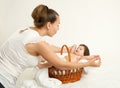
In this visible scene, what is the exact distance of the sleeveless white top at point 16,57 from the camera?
1.77m

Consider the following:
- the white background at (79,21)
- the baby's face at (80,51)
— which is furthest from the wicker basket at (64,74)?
the white background at (79,21)

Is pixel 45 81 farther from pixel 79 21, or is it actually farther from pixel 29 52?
pixel 79 21

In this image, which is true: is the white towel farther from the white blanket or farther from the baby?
the baby

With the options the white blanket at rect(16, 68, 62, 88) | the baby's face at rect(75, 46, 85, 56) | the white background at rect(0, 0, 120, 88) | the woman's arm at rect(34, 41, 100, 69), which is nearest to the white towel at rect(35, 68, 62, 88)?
the white blanket at rect(16, 68, 62, 88)

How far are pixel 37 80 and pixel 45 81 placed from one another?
0.06 m

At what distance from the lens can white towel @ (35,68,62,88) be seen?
1723 mm

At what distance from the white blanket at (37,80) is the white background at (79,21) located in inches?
38.3

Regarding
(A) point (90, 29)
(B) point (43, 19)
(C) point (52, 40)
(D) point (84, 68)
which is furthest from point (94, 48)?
(B) point (43, 19)

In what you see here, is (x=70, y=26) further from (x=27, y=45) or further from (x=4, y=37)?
(x=27, y=45)

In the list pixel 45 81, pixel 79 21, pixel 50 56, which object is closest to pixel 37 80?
pixel 45 81

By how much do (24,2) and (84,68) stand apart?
1149 millimetres

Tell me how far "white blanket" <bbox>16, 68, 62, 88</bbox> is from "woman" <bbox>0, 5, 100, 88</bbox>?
52 mm

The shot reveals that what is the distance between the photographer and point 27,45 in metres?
1.77

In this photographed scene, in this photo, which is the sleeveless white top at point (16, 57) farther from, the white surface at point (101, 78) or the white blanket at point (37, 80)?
the white surface at point (101, 78)
